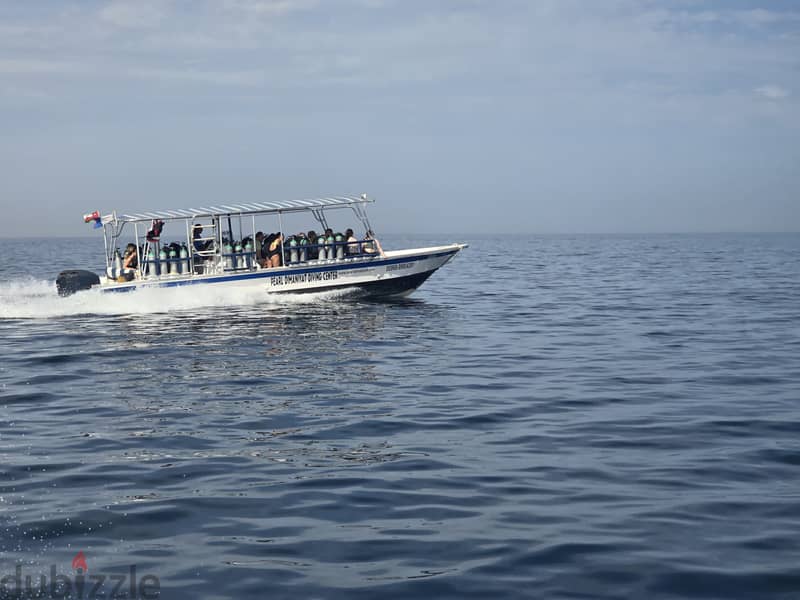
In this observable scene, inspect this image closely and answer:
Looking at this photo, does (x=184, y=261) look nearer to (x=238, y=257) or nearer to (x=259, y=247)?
(x=238, y=257)

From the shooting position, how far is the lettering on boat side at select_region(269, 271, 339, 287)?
3052cm

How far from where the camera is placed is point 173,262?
30625mm

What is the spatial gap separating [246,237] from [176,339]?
8.81m

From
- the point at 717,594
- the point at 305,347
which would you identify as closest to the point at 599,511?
the point at 717,594

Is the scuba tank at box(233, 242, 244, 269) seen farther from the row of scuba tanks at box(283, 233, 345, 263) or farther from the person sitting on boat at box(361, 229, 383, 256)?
the person sitting on boat at box(361, 229, 383, 256)

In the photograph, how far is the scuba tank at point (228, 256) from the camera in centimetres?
3042

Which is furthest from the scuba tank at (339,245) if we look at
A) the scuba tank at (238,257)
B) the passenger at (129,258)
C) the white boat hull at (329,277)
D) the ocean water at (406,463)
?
the ocean water at (406,463)

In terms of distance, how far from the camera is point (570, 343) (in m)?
21.5

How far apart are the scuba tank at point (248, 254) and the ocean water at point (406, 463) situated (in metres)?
7.74

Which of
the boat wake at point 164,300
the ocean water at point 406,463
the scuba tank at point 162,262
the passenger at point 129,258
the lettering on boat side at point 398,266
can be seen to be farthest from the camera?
the lettering on boat side at point 398,266

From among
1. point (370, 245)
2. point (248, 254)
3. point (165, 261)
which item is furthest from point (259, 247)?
point (370, 245)

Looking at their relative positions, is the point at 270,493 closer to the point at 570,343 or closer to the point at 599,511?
the point at 599,511

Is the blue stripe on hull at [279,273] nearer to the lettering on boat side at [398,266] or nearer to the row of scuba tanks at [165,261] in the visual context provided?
the lettering on boat side at [398,266]

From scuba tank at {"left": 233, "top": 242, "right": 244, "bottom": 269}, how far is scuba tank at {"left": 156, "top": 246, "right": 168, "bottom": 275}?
2476mm
